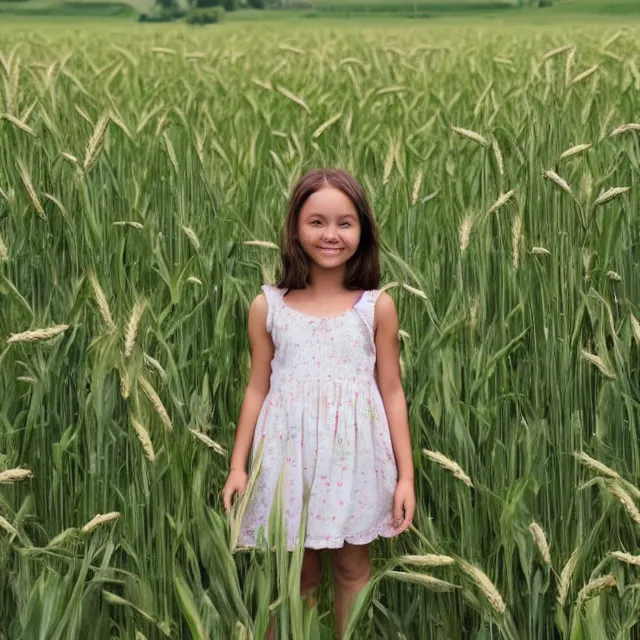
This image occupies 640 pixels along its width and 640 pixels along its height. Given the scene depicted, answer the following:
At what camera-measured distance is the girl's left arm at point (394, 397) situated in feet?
4.92

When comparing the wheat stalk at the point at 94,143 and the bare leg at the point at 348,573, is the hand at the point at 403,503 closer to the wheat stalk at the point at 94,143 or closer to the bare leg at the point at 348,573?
the bare leg at the point at 348,573

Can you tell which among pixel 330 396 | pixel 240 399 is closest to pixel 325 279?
pixel 330 396

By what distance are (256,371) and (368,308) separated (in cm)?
20

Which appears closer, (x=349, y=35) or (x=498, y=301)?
(x=498, y=301)

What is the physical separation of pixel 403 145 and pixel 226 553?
1.89m

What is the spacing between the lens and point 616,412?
1.64m

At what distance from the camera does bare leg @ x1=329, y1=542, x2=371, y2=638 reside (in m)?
1.57

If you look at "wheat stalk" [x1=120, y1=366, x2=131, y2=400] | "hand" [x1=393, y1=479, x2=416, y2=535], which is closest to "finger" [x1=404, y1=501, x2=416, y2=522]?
"hand" [x1=393, y1=479, x2=416, y2=535]

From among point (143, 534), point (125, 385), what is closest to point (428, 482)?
point (143, 534)

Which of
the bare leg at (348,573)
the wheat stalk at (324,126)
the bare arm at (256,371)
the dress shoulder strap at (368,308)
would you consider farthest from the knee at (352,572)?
the wheat stalk at (324,126)

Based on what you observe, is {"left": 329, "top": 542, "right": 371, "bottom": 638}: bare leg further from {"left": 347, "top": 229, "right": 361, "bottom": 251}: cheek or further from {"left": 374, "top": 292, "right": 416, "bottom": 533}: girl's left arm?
{"left": 347, "top": 229, "right": 361, "bottom": 251}: cheek

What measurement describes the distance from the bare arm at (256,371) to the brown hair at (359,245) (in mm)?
55

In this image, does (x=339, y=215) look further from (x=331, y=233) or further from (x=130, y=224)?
(x=130, y=224)

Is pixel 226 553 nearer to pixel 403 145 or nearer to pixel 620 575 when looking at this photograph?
pixel 620 575
